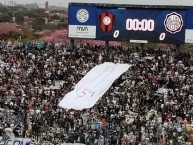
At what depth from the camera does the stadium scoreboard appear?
3562 centimetres

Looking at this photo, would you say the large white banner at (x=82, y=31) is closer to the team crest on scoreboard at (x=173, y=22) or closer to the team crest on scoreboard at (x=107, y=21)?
the team crest on scoreboard at (x=107, y=21)

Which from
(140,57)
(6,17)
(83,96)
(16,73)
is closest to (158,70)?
(140,57)

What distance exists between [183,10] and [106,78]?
11.8 meters

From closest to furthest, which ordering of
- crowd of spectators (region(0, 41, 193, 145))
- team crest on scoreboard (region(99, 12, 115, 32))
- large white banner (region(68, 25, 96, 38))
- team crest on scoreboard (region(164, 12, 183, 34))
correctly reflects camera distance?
crowd of spectators (region(0, 41, 193, 145))
team crest on scoreboard (region(164, 12, 183, 34))
team crest on scoreboard (region(99, 12, 115, 32))
large white banner (region(68, 25, 96, 38))

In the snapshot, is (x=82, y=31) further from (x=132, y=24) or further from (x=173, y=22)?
(x=173, y=22)

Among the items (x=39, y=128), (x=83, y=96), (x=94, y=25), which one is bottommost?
(x=39, y=128)

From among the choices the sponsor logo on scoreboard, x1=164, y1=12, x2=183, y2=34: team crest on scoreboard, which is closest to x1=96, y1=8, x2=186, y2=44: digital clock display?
x1=164, y1=12, x2=183, y2=34: team crest on scoreboard

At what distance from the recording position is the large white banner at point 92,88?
907 inches

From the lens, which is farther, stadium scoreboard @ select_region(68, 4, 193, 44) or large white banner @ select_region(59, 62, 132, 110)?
stadium scoreboard @ select_region(68, 4, 193, 44)

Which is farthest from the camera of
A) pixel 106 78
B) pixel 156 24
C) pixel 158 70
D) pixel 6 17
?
pixel 6 17

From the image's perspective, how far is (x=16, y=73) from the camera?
115 feet

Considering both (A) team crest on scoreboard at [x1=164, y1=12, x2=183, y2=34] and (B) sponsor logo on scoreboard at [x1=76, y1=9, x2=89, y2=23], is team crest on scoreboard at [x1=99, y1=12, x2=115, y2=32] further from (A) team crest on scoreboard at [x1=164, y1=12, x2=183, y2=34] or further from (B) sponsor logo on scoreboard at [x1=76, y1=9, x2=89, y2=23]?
(A) team crest on scoreboard at [x1=164, y1=12, x2=183, y2=34]

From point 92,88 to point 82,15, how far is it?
568 inches

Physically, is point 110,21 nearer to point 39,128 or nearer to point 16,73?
point 16,73
